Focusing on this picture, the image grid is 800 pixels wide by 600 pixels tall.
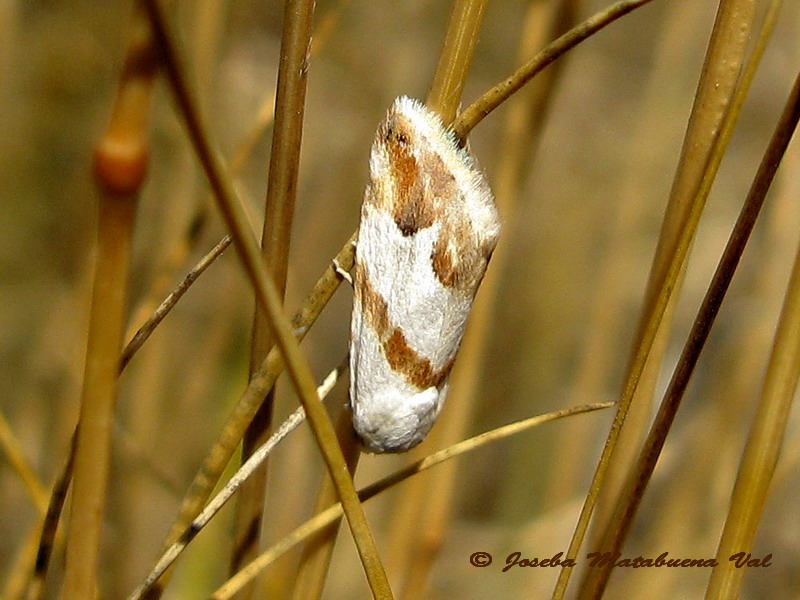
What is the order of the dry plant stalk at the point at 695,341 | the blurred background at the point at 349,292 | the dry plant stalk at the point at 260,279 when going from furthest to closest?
the blurred background at the point at 349,292 → the dry plant stalk at the point at 695,341 → the dry plant stalk at the point at 260,279

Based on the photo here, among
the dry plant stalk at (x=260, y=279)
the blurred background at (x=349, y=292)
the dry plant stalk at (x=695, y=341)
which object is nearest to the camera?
the dry plant stalk at (x=260, y=279)

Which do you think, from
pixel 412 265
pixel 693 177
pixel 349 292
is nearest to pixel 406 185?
pixel 412 265

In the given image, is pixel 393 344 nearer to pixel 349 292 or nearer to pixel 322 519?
pixel 322 519

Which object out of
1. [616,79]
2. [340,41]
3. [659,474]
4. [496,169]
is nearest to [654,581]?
[659,474]

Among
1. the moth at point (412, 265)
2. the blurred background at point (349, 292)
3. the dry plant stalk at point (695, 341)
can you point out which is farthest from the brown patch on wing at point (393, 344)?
the blurred background at point (349, 292)

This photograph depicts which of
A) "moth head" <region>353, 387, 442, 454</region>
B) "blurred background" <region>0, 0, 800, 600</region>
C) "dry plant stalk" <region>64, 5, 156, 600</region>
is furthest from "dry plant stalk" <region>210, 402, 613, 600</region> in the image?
"blurred background" <region>0, 0, 800, 600</region>

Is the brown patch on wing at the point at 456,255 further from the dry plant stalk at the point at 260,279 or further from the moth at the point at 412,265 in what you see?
the dry plant stalk at the point at 260,279

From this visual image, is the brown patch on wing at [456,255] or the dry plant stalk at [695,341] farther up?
the brown patch on wing at [456,255]
